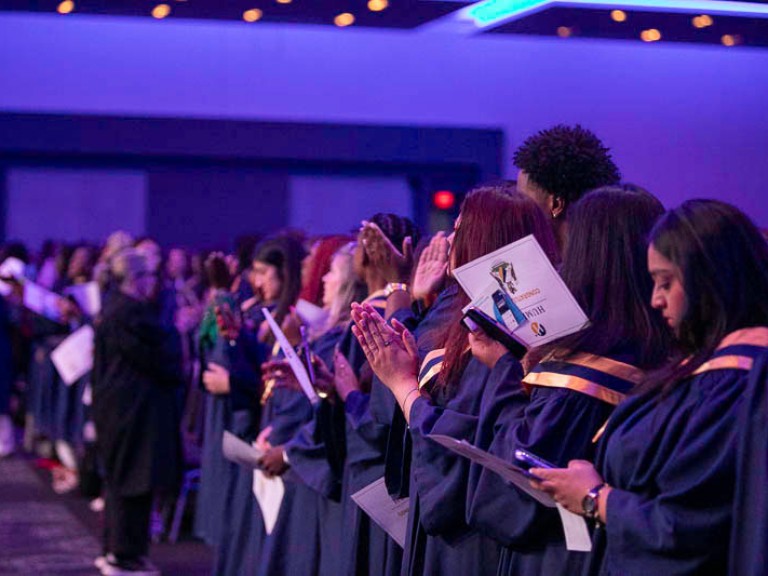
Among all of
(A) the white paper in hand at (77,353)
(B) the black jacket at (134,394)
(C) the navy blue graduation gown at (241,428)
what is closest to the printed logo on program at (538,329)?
(C) the navy blue graduation gown at (241,428)

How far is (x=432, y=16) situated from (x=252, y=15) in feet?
5.69

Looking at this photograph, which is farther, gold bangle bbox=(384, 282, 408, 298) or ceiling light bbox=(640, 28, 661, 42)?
ceiling light bbox=(640, 28, 661, 42)

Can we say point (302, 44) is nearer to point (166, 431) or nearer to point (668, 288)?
point (166, 431)

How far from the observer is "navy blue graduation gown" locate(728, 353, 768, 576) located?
2.51m

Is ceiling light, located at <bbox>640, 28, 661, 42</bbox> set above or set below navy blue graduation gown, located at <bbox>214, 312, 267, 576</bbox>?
above

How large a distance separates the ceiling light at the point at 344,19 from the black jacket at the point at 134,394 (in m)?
4.59

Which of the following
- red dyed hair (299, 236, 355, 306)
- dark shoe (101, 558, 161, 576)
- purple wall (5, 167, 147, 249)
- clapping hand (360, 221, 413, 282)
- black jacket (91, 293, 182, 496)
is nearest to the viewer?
clapping hand (360, 221, 413, 282)

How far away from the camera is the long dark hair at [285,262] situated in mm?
6613

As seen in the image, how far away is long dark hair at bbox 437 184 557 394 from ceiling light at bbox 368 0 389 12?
23.6 ft

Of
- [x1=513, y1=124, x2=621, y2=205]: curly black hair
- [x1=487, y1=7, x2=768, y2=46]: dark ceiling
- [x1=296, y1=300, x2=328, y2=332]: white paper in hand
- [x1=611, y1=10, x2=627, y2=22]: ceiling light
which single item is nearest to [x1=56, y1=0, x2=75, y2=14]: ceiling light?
[x1=487, y1=7, x2=768, y2=46]: dark ceiling

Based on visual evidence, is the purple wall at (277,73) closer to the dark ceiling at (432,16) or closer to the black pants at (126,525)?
the dark ceiling at (432,16)

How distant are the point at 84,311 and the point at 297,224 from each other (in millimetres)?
5381

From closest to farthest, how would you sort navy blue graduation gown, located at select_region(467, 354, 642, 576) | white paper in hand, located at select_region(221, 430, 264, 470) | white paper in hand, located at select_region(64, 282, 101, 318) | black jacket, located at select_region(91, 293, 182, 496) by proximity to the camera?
navy blue graduation gown, located at select_region(467, 354, 642, 576)
white paper in hand, located at select_region(221, 430, 264, 470)
black jacket, located at select_region(91, 293, 182, 496)
white paper in hand, located at select_region(64, 282, 101, 318)

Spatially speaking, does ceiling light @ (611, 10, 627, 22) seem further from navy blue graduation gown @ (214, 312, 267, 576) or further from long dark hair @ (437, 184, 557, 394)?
long dark hair @ (437, 184, 557, 394)
